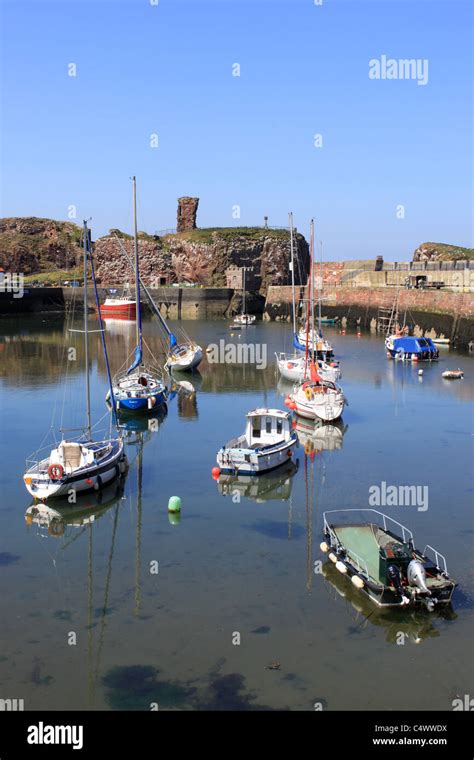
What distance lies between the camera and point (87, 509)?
22922mm

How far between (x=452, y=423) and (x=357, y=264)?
66.2m

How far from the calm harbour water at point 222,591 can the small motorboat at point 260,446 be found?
0.70 m

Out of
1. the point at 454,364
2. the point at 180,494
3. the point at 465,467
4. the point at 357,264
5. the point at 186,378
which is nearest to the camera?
the point at 180,494

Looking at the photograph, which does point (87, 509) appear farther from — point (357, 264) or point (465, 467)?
point (357, 264)

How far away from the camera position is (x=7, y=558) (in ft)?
64.0

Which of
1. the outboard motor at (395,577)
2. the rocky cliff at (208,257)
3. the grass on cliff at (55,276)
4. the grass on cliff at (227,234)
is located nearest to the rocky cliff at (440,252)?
the rocky cliff at (208,257)

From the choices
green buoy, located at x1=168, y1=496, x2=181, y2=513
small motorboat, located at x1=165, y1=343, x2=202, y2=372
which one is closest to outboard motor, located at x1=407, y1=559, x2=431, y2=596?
green buoy, located at x1=168, y1=496, x2=181, y2=513

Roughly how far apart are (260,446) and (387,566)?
1035cm

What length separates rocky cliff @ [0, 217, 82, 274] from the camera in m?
136

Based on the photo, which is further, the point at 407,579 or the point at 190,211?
the point at 190,211

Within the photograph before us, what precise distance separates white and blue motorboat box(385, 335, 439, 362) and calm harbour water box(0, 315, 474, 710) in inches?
895

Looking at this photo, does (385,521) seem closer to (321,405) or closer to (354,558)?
(354,558)

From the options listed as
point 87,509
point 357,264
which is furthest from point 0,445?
point 357,264
